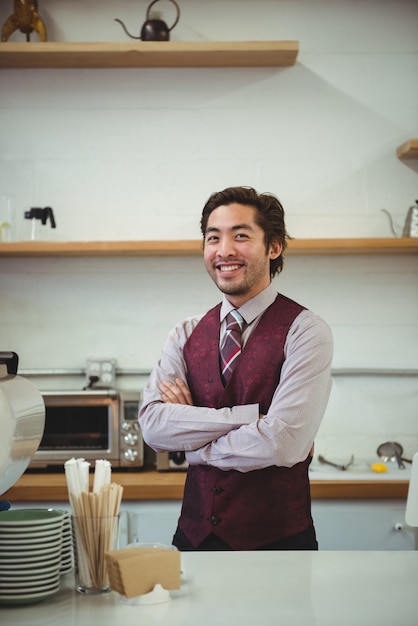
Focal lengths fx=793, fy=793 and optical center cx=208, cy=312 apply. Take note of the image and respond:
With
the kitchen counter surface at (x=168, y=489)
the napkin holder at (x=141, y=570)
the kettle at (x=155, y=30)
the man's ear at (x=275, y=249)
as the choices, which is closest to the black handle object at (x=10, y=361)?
the napkin holder at (x=141, y=570)

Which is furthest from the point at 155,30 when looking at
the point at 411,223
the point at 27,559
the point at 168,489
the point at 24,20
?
the point at 27,559

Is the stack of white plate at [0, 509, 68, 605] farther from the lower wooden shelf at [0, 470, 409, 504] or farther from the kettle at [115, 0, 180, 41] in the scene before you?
the kettle at [115, 0, 180, 41]

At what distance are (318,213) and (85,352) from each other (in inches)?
51.1

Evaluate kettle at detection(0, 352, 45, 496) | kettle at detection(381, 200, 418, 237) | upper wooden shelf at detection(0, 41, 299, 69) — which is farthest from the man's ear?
upper wooden shelf at detection(0, 41, 299, 69)

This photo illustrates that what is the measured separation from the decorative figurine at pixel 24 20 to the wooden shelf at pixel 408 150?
68.6 inches

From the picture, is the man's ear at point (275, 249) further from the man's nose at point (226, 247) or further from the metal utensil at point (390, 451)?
the metal utensil at point (390, 451)

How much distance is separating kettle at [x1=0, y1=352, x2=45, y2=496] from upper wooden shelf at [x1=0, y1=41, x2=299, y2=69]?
2.42 m

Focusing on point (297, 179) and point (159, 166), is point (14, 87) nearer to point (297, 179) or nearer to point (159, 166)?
point (159, 166)

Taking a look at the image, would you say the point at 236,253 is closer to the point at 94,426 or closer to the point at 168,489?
the point at 168,489

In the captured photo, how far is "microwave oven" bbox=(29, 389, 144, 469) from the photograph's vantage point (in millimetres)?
3371

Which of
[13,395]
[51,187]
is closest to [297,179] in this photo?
[51,187]

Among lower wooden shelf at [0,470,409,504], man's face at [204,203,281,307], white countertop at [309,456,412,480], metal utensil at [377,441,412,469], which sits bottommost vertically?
lower wooden shelf at [0,470,409,504]

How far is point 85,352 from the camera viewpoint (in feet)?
12.4

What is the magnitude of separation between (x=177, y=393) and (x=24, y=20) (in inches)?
86.3
